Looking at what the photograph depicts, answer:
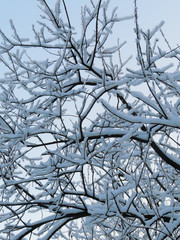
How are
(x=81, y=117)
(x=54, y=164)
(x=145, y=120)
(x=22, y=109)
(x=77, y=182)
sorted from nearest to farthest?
1. (x=145, y=120)
2. (x=81, y=117)
3. (x=54, y=164)
4. (x=22, y=109)
5. (x=77, y=182)

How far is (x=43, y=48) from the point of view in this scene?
11.3ft

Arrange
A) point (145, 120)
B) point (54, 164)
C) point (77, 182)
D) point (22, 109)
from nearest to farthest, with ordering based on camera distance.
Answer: point (145, 120)
point (54, 164)
point (22, 109)
point (77, 182)

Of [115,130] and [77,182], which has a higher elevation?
[77,182]

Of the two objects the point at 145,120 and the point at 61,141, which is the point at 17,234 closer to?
the point at 61,141

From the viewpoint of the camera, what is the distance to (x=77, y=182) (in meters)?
5.34

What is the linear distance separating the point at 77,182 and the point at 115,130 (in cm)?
239

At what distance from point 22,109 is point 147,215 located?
79.2 inches

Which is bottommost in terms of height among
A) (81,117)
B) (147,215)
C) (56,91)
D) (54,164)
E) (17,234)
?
(147,215)

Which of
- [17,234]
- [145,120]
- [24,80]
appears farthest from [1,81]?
[145,120]

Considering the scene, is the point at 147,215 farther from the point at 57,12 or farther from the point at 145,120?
the point at 57,12

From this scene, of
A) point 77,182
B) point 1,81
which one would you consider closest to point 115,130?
point 1,81

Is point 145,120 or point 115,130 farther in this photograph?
point 115,130

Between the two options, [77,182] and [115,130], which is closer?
[115,130]

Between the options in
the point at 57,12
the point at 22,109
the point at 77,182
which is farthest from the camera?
the point at 77,182
